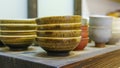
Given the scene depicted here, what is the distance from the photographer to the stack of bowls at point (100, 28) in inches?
30.8

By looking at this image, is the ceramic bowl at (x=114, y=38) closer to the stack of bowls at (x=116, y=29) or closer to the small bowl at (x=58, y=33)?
the stack of bowls at (x=116, y=29)

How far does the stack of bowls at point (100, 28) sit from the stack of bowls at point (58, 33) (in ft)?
0.77

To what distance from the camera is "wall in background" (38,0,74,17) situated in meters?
1.20

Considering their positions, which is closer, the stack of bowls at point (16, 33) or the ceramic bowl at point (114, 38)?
the stack of bowls at point (16, 33)

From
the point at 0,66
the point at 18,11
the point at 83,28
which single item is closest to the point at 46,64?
the point at 0,66

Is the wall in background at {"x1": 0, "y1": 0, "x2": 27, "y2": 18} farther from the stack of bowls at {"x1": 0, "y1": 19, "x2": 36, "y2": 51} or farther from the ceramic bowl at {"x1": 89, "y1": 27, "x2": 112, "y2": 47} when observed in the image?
the ceramic bowl at {"x1": 89, "y1": 27, "x2": 112, "y2": 47}

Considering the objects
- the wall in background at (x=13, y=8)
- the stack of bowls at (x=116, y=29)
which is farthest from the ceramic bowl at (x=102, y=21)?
the wall in background at (x=13, y=8)

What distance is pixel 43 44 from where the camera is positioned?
58 cm

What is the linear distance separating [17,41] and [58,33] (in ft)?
0.62

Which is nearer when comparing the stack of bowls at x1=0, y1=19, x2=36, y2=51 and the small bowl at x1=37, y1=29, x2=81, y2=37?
the small bowl at x1=37, y1=29, x2=81, y2=37

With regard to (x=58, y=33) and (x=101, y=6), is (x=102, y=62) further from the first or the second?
(x=101, y=6)

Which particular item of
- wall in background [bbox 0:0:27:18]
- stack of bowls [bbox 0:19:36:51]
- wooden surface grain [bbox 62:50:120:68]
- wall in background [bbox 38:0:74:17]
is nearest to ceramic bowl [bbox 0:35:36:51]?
stack of bowls [bbox 0:19:36:51]

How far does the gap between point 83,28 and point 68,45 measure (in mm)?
184

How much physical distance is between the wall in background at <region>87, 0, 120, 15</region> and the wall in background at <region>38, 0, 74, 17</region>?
305 millimetres
